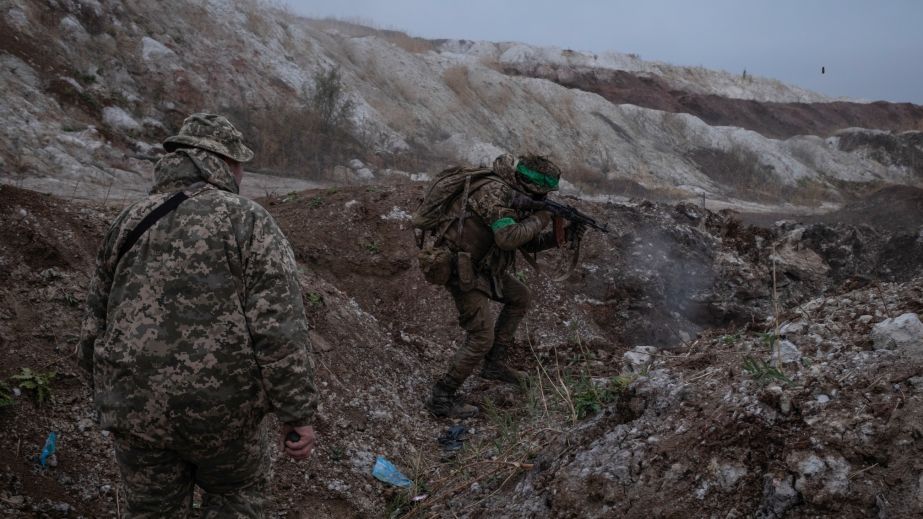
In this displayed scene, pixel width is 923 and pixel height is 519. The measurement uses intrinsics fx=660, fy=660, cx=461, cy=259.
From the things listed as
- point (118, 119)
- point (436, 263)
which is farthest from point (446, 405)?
point (118, 119)

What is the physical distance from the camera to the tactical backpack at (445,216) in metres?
4.42

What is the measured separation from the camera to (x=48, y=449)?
9.96 ft

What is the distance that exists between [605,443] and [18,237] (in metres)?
3.82

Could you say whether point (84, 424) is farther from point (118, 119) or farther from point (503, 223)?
point (118, 119)

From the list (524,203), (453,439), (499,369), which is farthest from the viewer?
(499,369)

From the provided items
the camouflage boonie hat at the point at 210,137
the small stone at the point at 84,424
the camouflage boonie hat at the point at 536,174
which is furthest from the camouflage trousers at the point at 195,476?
the camouflage boonie hat at the point at 536,174

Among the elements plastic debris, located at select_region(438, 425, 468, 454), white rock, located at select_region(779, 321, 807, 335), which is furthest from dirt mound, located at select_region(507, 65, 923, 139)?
white rock, located at select_region(779, 321, 807, 335)

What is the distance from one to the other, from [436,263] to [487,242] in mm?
403

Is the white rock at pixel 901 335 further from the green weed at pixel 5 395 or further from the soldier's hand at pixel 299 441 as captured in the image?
the green weed at pixel 5 395

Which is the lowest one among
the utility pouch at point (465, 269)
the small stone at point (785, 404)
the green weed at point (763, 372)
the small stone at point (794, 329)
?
the utility pouch at point (465, 269)

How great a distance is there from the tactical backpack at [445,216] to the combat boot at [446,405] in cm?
74

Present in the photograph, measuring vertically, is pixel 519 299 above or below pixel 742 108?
below

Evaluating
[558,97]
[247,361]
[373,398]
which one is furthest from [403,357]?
[558,97]

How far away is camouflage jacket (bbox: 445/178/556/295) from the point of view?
4.27m
